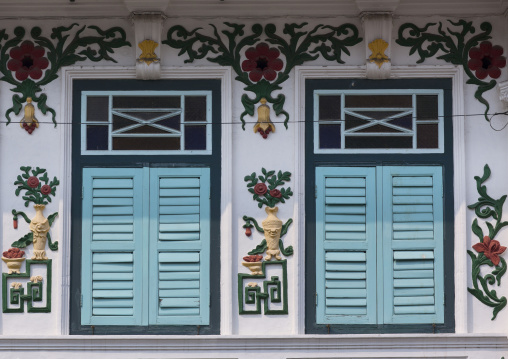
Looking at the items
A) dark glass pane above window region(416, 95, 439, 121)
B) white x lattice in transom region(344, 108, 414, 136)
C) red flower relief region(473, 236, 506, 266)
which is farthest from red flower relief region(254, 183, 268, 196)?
red flower relief region(473, 236, 506, 266)

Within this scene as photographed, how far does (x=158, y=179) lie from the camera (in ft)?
31.8

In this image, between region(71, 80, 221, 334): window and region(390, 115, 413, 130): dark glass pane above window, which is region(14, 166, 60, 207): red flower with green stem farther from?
region(390, 115, 413, 130): dark glass pane above window

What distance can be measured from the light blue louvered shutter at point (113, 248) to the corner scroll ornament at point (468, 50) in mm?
2911

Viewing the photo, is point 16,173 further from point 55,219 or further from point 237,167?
point 237,167

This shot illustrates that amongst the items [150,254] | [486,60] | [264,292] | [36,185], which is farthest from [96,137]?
[486,60]

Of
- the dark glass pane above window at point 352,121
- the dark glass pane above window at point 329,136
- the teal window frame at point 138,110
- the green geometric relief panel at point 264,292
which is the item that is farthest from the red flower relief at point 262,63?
the green geometric relief panel at point 264,292

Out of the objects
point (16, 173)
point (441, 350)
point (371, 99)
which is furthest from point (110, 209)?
point (441, 350)

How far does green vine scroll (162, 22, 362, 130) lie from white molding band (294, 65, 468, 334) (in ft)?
0.47

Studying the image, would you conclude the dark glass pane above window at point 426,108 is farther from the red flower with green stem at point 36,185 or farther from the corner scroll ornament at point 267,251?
the red flower with green stem at point 36,185

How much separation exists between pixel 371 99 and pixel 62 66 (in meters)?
2.90

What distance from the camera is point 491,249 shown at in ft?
31.4

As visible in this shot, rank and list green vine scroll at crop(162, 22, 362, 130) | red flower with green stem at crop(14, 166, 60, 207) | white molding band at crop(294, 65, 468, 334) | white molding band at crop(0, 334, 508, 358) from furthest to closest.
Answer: green vine scroll at crop(162, 22, 362, 130) < red flower with green stem at crop(14, 166, 60, 207) < white molding band at crop(294, 65, 468, 334) < white molding band at crop(0, 334, 508, 358)

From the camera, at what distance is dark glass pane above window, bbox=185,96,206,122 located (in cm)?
977

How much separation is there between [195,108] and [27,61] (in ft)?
5.35
